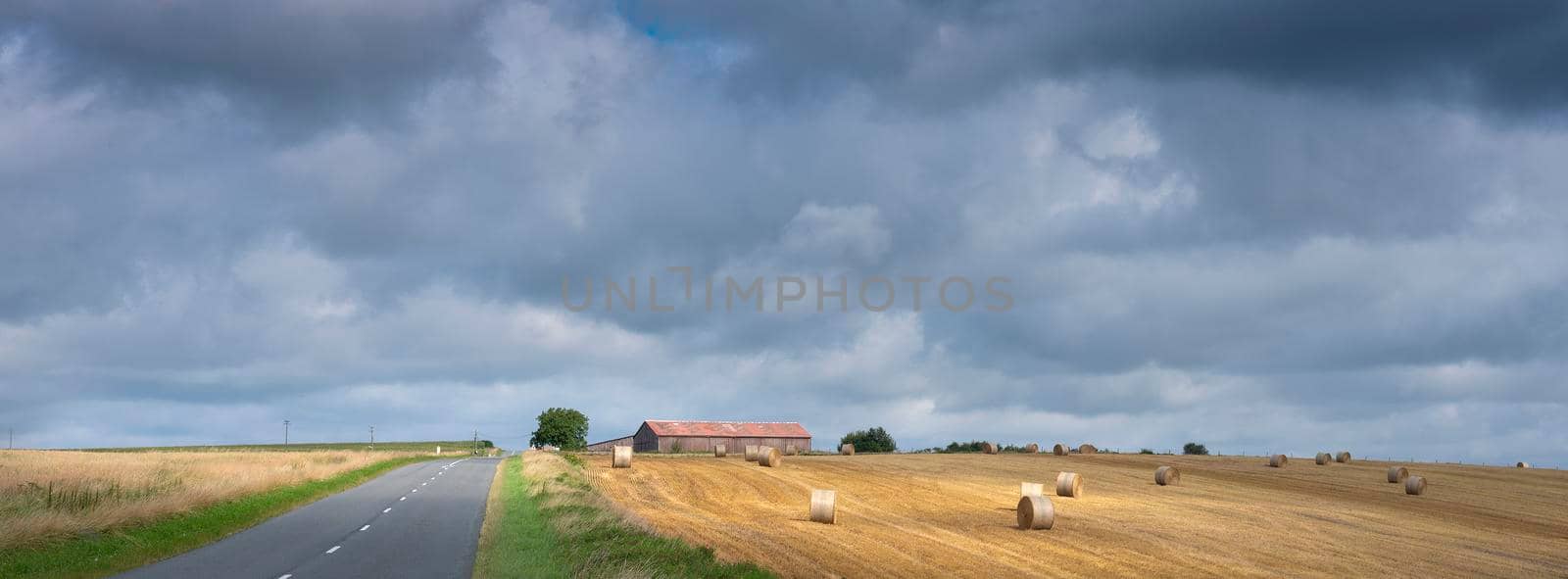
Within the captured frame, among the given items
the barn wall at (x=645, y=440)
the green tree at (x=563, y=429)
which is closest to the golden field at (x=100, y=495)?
the barn wall at (x=645, y=440)

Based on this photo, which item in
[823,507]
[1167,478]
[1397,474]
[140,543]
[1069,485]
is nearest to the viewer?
[140,543]

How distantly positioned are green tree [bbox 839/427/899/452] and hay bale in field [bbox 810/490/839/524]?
87.1 metres

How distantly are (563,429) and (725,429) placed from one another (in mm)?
48036

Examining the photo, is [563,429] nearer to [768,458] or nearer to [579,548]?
[768,458]

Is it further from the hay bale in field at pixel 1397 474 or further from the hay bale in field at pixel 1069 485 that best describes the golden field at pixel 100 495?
the hay bale in field at pixel 1397 474

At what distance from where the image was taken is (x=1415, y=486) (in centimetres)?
4650

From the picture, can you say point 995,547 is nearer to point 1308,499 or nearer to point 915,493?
point 915,493

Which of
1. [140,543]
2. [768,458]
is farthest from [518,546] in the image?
[768,458]

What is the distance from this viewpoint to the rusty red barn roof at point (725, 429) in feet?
373

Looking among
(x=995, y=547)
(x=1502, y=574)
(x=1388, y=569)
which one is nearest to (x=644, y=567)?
(x=995, y=547)

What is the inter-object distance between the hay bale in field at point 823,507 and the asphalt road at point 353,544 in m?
9.26

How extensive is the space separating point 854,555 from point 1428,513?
25.2 metres

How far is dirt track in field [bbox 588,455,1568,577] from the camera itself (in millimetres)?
24625

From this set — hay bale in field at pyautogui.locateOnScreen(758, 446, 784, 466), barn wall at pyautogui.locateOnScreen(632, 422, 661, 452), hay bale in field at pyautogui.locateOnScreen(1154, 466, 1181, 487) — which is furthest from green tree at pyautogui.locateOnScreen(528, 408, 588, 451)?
hay bale in field at pyautogui.locateOnScreen(1154, 466, 1181, 487)
